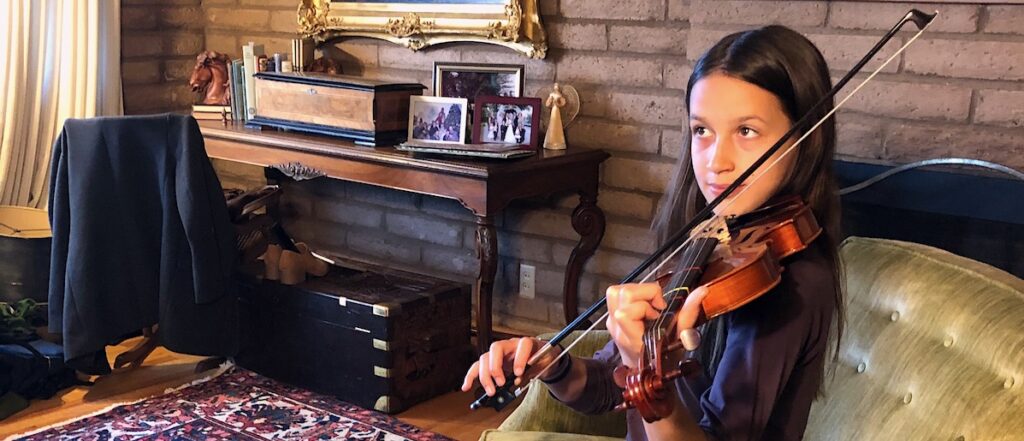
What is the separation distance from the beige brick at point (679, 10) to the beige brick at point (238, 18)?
1591 millimetres

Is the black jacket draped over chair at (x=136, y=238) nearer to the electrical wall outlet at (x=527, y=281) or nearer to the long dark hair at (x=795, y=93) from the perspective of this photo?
the electrical wall outlet at (x=527, y=281)

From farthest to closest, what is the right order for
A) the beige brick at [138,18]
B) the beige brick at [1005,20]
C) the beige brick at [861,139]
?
the beige brick at [138,18], the beige brick at [861,139], the beige brick at [1005,20]

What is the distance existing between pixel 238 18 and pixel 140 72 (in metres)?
0.41

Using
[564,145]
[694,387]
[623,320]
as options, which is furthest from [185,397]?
[623,320]

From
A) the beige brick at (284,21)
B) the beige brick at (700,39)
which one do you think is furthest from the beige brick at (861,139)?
the beige brick at (284,21)

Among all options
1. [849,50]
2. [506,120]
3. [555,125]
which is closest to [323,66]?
[506,120]

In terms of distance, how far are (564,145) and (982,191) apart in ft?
3.90

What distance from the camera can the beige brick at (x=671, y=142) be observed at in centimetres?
267

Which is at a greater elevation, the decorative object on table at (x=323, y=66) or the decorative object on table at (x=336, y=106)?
the decorative object on table at (x=323, y=66)

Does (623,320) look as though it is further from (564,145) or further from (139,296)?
(139,296)

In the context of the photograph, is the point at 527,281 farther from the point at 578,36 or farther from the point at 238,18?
the point at 238,18

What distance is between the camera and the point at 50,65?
11.0 ft

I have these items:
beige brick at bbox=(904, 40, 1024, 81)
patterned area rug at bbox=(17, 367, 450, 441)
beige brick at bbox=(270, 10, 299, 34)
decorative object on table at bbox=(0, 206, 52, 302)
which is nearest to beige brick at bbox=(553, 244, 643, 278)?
patterned area rug at bbox=(17, 367, 450, 441)

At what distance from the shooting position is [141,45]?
3670 millimetres
